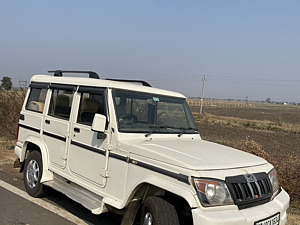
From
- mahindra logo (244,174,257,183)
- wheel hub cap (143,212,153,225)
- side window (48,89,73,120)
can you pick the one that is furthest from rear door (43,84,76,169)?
mahindra logo (244,174,257,183)

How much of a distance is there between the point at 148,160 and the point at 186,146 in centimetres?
70

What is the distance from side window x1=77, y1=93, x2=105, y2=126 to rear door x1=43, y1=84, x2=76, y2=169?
0.29 m

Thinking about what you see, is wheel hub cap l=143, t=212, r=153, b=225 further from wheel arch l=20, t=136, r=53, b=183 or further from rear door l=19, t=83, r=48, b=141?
rear door l=19, t=83, r=48, b=141

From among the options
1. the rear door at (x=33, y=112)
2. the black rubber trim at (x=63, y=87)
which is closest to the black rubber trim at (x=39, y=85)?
the rear door at (x=33, y=112)

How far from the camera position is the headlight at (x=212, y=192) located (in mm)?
3053

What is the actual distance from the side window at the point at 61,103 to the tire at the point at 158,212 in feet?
7.37

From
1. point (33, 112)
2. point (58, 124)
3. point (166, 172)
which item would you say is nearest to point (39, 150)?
point (33, 112)

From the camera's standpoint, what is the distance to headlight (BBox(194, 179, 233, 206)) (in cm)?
305

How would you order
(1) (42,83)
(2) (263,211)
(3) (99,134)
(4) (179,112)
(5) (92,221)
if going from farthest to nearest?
(1) (42,83)
(4) (179,112)
(5) (92,221)
(3) (99,134)
(2) (263,211)

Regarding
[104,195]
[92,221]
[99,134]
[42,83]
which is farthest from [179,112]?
[42,83]

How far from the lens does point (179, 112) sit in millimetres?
5066

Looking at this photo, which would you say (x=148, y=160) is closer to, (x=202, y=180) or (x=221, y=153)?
Answer: (x=202, y=180)

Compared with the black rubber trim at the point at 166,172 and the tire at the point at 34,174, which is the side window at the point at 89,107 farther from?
the tire at the point at 34,174

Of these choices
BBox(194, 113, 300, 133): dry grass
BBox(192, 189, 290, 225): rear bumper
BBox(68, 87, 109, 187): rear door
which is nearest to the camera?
BBox(192, 189, 290, 225): rear bumper
